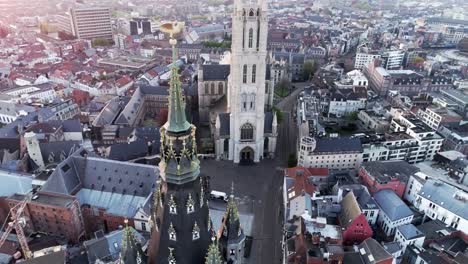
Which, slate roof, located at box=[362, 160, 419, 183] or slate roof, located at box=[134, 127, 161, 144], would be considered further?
slate roof, located at box=[134, 127, 161, 144]

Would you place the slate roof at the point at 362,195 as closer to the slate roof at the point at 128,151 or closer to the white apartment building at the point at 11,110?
the slate roof at the point at 128,151

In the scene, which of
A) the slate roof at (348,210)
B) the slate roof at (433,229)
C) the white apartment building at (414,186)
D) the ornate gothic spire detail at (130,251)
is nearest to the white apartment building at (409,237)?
the slate roof at (433,229)

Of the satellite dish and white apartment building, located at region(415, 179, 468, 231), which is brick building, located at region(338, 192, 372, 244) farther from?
the satellite dish

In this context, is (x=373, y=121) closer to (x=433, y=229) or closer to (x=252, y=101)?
(x=252, y=101)

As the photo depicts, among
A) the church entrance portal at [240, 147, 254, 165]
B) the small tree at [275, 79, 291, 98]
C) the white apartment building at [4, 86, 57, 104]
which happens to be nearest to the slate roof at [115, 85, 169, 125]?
the white apartment building at [4, 86, 57, 104]

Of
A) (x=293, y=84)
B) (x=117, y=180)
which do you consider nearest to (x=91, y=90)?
(x=117, y=180)
